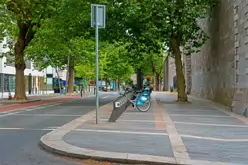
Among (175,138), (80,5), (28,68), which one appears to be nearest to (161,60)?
Answer: (28,68)

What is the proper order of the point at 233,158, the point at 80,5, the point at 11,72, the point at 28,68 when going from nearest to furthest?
the point at 233,158 < the point at 80,5 < the point at 11,72 < the point at 28,68

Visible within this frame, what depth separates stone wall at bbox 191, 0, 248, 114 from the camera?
15.4 meters

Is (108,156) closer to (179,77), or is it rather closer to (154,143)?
(154,143)

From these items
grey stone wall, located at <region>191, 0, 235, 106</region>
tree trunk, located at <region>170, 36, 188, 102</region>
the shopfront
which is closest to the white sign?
grey stone wall, located at <region>191, 0, 235, 106</region>

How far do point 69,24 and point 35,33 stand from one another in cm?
567

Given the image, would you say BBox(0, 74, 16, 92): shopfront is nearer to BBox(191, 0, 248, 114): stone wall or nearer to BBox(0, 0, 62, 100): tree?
BBox(0, 0, 62, 100): tree

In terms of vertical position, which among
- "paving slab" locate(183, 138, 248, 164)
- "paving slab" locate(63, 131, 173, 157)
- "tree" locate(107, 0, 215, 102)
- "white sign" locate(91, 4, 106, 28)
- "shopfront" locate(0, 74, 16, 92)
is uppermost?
"tree" locate(107, 0, 215, 102)

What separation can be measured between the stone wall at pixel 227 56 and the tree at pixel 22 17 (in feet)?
33.3

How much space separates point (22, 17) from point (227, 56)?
1299 cm

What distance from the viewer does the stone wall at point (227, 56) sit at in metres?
15.4

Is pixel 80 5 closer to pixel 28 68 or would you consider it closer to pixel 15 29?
pixel 15 29

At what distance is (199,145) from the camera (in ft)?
25.2

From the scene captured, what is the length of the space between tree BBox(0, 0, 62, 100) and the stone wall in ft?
33.3

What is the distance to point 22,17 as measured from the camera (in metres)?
22.7
